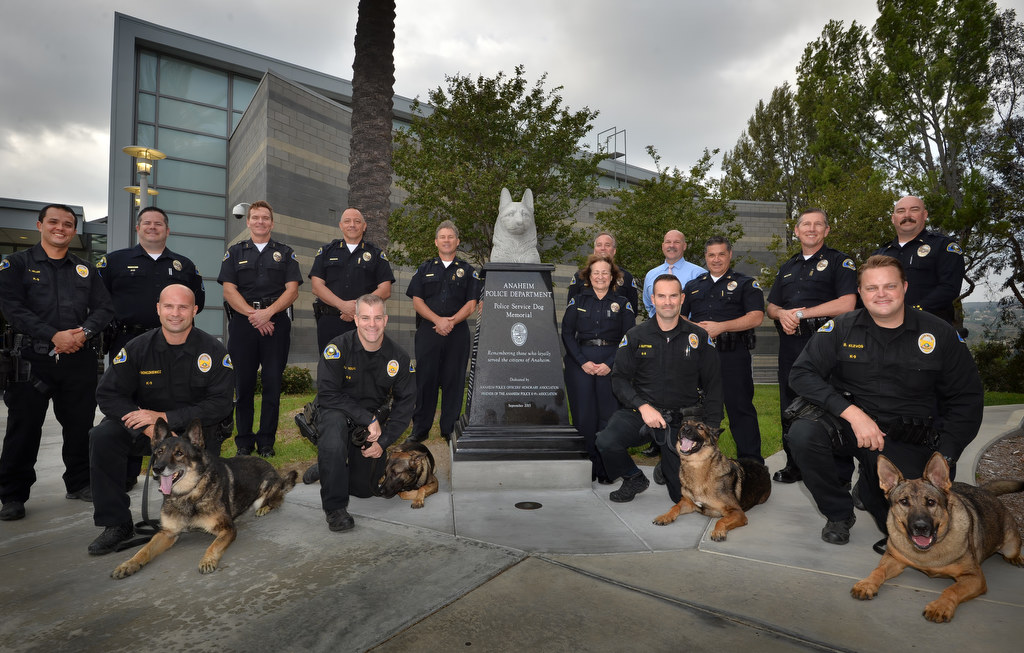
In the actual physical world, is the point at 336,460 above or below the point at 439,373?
below

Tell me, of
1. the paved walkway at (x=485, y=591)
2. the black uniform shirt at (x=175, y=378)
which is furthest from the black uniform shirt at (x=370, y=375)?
the paved walkway at (x=485, y=591)

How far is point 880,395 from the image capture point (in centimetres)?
318

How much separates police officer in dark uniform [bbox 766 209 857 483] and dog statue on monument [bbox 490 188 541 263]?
2201 mm

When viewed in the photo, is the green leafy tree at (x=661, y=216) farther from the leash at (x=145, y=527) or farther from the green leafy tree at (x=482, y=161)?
the leash at (x=145, y=527)

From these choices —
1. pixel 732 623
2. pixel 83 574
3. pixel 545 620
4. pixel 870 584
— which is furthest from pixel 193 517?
pixel 870 584

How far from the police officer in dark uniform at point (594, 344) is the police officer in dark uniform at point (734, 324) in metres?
0.76

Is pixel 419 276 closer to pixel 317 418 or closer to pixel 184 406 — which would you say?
pixel 317 418

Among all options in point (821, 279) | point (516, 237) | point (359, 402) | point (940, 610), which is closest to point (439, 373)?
point (516, 237)

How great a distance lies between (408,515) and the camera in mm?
3713

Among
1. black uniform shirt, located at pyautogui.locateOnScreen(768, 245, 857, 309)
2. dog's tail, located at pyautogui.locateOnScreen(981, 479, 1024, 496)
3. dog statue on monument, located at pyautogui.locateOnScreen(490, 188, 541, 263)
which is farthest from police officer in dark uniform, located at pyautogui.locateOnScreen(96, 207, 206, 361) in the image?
dog's tail, located at pyautogui.locateOnScreen(981, 479, 1024, 496)

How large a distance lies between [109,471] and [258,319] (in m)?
2.11

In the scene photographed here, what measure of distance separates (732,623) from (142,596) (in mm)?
2612

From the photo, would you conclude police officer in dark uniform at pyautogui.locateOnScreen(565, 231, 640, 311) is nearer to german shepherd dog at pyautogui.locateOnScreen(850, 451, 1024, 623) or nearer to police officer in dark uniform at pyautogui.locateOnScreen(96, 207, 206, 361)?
german shepherd dog at pyautogui.locateOnScreen(850, 451, 1024, 623)

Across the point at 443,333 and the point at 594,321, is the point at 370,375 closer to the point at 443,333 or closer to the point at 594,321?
the point at 443,333
